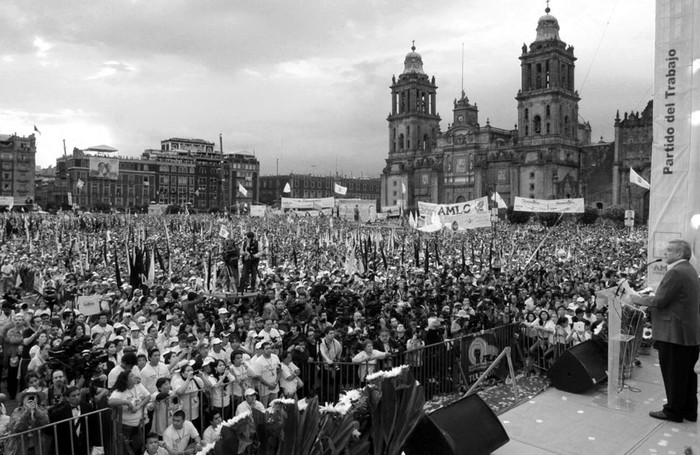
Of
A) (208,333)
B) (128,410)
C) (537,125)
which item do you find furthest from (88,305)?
(537,125)

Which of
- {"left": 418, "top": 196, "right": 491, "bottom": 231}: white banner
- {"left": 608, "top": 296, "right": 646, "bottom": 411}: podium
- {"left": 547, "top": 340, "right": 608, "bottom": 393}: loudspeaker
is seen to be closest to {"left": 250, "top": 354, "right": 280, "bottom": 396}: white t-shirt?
{"left": 547, "top": 340, "right": 608, "bottom": 393}: loudspeaker

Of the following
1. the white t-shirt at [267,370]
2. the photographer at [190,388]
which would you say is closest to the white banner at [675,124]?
the white t-shirt at [267,370]

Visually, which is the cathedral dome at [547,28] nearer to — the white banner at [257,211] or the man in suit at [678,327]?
the white banner at [257,211]

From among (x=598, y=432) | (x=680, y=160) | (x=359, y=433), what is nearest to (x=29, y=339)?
→ (x=359, y=433)

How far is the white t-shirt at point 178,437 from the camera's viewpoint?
6.75 meters

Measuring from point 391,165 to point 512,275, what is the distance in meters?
85.0

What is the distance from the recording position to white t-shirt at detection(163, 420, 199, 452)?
22.2 ft

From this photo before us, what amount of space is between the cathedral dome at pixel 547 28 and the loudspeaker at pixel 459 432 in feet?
294

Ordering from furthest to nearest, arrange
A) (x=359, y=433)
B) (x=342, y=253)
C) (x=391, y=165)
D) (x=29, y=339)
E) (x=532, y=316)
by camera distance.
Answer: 1. (x=391, y=165)
2. (x=342, y=253)
3. (x=532, y=316)
4. (x=29, y=339)
5. (x=359, y=433)

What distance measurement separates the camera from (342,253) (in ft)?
103

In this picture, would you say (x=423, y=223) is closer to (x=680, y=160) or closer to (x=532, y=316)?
(x=532, y=316)

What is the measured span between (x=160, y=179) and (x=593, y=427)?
133 metres

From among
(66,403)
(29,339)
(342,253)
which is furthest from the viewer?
(342,253)

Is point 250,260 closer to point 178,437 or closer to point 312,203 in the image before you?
point 178,437
